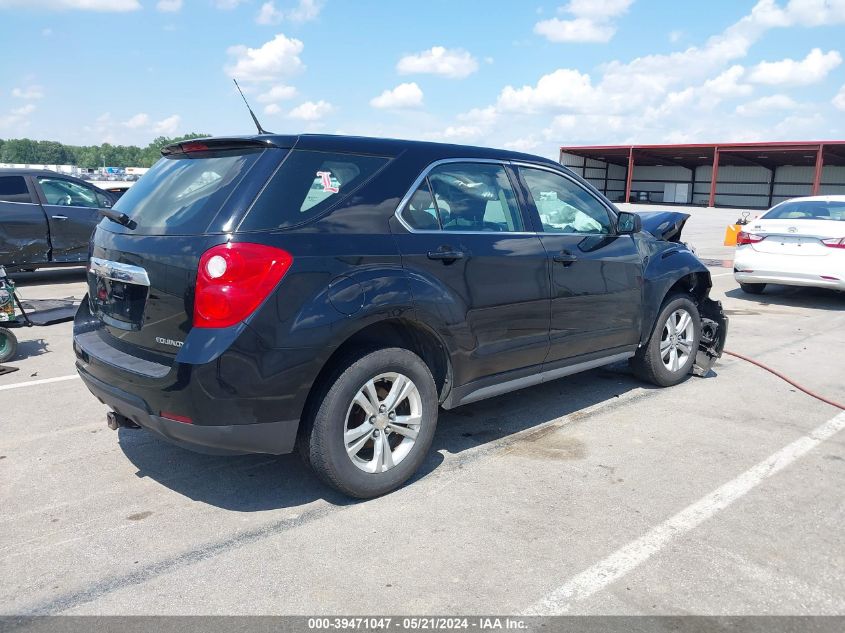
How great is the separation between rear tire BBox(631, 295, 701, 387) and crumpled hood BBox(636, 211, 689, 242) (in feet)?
1.72

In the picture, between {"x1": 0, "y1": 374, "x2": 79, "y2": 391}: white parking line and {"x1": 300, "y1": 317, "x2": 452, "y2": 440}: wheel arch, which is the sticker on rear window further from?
{"x1": 0, "y1": 374, "x2": 79, "y2": 391}: white parking line

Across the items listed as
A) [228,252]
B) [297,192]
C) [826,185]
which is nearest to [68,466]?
[228,252]

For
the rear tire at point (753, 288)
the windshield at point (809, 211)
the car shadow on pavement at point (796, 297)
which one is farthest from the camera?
the rear tire at point (753, 288)

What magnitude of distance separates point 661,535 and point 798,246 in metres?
7.93

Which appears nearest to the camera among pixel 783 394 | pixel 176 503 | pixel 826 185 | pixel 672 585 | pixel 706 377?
pixel 672 585

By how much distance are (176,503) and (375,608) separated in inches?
55.5

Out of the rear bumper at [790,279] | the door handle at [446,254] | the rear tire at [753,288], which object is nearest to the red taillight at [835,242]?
the rear bumper at [790,279]

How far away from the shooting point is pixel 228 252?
3133mm

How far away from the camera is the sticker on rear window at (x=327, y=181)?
11.5 feet

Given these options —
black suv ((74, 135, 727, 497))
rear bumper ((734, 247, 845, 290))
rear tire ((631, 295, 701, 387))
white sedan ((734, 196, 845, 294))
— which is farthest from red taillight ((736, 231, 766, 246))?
black suv ((74, 135, 727, 497))

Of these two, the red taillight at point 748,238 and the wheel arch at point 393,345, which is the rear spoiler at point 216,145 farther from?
the red taillight at point 748,238

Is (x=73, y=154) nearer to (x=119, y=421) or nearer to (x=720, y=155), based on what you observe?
(x=720, y=155)

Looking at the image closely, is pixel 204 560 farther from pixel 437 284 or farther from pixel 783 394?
pixel 783 394

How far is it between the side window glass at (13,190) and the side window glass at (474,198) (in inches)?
357
